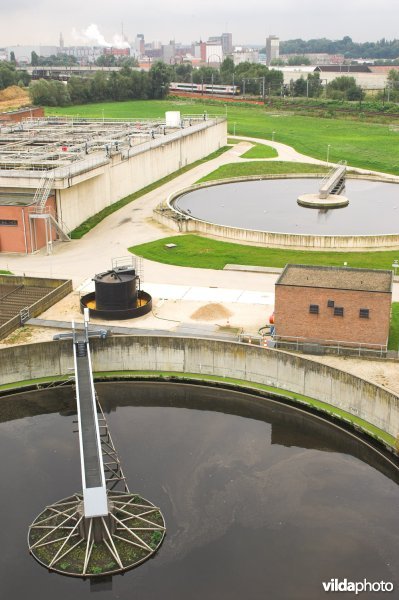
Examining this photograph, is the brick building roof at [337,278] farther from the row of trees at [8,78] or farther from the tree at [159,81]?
the row of trees at [8,78]

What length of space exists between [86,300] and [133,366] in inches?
253

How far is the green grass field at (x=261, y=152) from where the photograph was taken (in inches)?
3477

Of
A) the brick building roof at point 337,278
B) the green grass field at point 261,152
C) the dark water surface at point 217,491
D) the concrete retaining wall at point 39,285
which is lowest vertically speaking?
the dark water surface at point 217,491

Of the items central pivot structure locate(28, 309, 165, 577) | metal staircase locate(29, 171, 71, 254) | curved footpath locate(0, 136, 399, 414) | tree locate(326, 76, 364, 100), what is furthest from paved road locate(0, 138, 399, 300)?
tree locate(326, 76, 364, 100)

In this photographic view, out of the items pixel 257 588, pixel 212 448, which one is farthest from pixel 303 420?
pixel 257 588

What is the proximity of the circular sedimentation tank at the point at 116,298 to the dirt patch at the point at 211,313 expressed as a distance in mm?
2670

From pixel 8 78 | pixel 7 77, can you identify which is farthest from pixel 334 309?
pixel 8 78

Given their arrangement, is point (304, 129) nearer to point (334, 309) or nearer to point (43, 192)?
point (43, 192)

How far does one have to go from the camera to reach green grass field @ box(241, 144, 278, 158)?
88325mm

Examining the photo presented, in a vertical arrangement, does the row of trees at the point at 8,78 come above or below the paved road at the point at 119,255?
above

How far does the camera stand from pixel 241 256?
46.9m

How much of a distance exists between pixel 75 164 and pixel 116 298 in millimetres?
19462

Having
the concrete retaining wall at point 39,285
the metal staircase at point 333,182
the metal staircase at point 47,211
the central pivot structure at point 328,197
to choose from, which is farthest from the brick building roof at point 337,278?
the metal staircase at point 333,182

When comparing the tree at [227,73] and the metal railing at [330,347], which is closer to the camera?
the metal railing at [330,347]
